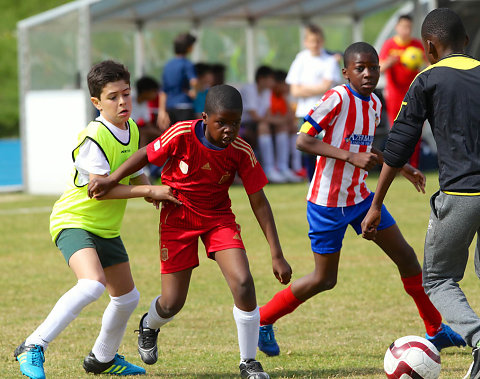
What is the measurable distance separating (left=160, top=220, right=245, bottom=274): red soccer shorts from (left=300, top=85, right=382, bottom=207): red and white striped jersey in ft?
2.66

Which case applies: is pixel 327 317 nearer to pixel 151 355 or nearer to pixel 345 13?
pixel 151 355

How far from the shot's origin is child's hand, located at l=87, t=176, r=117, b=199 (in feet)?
16.6

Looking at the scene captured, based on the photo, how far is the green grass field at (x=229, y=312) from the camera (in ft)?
18.5

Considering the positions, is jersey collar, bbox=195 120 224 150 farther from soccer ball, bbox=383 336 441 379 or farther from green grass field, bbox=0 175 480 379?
soccer ball, bbox=383 336 441 379

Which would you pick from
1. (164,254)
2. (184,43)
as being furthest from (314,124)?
(184,43)

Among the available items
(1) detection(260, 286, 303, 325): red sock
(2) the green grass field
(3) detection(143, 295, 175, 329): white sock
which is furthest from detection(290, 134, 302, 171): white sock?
(3) detection(143, 295, 175, 329): white sock

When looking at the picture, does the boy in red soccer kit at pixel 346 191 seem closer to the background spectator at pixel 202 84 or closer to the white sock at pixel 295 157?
Result: the background spectator at pixel 202 84

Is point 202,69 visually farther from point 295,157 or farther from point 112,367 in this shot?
point 112,367

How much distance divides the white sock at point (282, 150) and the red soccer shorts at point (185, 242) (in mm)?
12030

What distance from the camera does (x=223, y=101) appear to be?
5.01 metres

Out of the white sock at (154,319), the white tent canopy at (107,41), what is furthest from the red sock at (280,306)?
the white tent canopy at (107,41)

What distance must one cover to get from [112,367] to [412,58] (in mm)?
10763

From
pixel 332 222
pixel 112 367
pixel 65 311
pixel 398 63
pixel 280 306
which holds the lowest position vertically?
pixel 112 367

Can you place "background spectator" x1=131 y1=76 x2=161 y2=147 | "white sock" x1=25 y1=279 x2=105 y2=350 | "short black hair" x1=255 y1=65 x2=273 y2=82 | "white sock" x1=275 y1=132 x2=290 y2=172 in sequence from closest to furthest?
"white sock" x1=25 y1=279 x2=105 y2=350
"background spectator" x1=131 y1=76 x2=161 y2=147
"white sock" x1=275 y1=132 x2=290 y2=172
"short black hair" x1=255 y1=65 x2=273 y2=82
